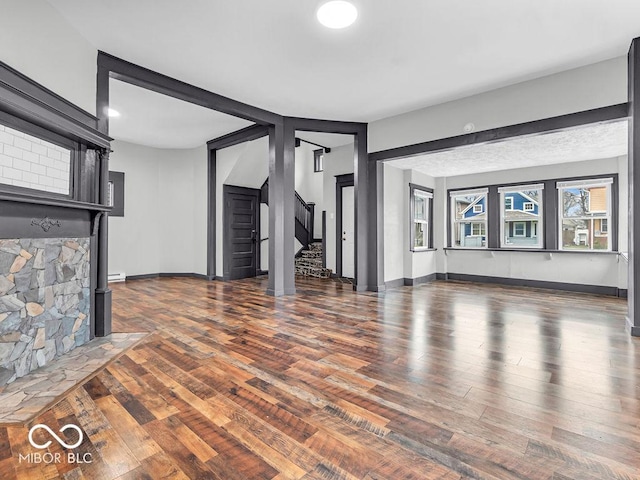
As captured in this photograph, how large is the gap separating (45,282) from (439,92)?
4702mm

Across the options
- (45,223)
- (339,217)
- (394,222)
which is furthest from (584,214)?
(45,223)

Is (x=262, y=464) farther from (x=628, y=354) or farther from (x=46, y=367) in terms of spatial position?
(x=628, y=354)

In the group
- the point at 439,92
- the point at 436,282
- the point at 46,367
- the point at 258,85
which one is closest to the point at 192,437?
the point at 46,367

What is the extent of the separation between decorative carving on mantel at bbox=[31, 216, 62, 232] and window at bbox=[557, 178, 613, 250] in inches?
297

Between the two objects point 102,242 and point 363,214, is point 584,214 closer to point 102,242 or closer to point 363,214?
point 363,214

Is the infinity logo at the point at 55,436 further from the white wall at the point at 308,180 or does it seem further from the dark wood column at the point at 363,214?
the white wall at the point at 308,180

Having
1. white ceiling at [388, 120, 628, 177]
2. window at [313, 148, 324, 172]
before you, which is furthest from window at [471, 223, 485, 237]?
window at [313, 148, 324, 172]

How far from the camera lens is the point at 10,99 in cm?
211

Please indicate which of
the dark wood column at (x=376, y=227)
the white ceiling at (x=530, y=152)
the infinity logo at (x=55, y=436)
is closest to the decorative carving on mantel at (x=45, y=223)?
the infinity logo at (x=55, y=436)

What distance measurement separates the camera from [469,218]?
7449 millimetres

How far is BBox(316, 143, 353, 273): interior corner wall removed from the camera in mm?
7164

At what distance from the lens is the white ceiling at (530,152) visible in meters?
4.54

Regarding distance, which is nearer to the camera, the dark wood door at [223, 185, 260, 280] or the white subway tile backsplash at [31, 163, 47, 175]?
the white subway tile backsplash at [31, 163, 47, 175]

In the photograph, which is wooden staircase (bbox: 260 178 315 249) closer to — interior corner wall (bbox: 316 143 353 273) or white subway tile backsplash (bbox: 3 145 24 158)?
interior corner wall (bbox: 316 143 353 273)
